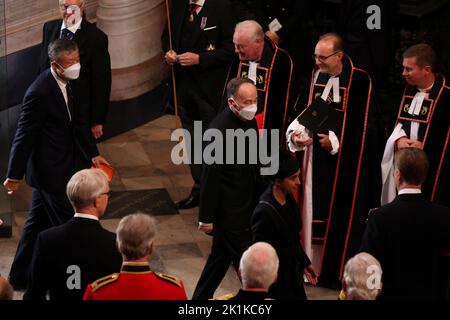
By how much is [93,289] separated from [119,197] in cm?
426

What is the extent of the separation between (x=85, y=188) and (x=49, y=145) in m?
1.68

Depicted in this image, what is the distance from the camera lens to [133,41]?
1102 cm

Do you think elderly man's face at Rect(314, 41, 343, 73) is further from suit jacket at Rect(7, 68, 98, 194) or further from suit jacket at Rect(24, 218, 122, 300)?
suit jacket at Rect(24, 218, 122, 300)

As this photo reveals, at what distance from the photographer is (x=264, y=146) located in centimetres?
807

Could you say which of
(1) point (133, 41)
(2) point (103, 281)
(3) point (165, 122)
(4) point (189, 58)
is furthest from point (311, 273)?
(3) point (165, 122)

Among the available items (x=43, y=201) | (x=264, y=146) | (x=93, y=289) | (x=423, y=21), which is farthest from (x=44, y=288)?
(x=423, y=21)

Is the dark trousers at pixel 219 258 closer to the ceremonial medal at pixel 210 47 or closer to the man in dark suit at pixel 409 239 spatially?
the man in dark suit at pixel 409 239

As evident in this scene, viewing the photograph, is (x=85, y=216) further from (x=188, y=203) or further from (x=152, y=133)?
(x=152, y=133)

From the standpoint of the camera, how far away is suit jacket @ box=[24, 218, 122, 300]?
6219mm

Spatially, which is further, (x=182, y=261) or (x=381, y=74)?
(x=381, y=74)

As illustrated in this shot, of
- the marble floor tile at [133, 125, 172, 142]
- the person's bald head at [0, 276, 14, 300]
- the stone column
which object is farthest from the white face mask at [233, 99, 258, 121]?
the marble floor tile at [133, 125, 172, 142]

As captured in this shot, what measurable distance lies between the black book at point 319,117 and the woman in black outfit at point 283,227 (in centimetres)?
110

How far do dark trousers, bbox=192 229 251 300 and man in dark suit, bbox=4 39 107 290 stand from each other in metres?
1.11
